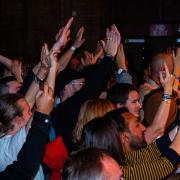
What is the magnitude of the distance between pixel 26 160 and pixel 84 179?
0.36 meters

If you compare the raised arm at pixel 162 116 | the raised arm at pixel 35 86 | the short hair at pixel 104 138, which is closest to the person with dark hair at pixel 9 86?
the raised arm at pixel 35 86

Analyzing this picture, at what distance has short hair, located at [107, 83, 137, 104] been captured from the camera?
371 cm

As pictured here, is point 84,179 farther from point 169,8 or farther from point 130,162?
point 169,8

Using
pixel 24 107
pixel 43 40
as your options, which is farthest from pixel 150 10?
pixel 24 107

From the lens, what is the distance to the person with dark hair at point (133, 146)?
2.43m

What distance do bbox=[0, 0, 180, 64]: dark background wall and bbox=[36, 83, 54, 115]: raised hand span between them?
6418 mm

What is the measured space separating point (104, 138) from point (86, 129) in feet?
0.42

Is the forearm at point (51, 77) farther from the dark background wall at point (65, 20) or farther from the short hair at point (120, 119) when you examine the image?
the dark background wall at point (65, 20)

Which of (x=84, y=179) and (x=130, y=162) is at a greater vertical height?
(x=84, y=179)

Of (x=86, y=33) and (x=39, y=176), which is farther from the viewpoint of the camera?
(x=86, y=33)

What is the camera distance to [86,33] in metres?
8.82

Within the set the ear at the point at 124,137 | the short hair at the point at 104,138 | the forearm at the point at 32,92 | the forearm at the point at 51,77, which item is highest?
the forearm at the point at 51,77

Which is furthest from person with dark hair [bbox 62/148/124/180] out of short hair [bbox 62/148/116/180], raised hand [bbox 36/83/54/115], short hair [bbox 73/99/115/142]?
short hair [bbox 73/99/115/142]

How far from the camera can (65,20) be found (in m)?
8.81
